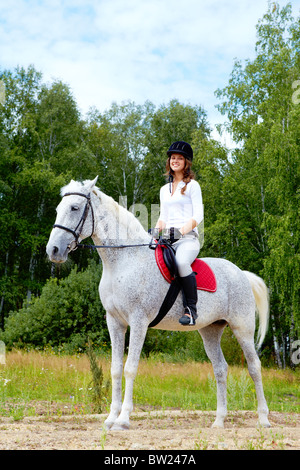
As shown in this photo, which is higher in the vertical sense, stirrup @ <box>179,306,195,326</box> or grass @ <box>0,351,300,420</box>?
stirrup @ <box>179,306,195,326</box>

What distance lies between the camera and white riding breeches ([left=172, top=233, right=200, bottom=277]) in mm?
5820

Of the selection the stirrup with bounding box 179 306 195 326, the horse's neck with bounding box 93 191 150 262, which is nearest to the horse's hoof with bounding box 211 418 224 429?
the stirrup with bounding box 179 306 195 326

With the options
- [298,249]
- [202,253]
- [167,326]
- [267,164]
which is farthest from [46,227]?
[167,326]

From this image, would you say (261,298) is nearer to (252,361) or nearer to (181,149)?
(252,361)

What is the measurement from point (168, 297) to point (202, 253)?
1682 centimetres

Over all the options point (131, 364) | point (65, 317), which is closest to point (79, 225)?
point (131, 364)

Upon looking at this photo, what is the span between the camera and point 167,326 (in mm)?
6094

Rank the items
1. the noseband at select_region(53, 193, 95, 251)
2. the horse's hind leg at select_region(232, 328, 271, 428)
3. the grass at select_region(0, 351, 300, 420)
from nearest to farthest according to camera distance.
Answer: the noseband at select_region(53, 193, 95, 251), the horse's hind leg at select_region(232, 328, 271, 428), the grass at select_region(0, 351, 300, 420)

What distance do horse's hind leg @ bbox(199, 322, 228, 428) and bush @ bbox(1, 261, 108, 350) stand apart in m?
10.8

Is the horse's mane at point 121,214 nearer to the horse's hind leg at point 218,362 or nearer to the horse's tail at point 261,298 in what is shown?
the horse's hind leg at point 218,362

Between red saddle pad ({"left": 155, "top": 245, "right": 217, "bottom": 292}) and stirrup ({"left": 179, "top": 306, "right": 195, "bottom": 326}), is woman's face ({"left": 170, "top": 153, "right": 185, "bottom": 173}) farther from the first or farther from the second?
stirrup ({"left": 179, "top": 306, "right": 195, "bottom": 326})

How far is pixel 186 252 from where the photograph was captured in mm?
5914

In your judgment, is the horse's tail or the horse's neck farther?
the horse's tail

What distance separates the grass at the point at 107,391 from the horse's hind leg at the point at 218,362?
0.90 metres
